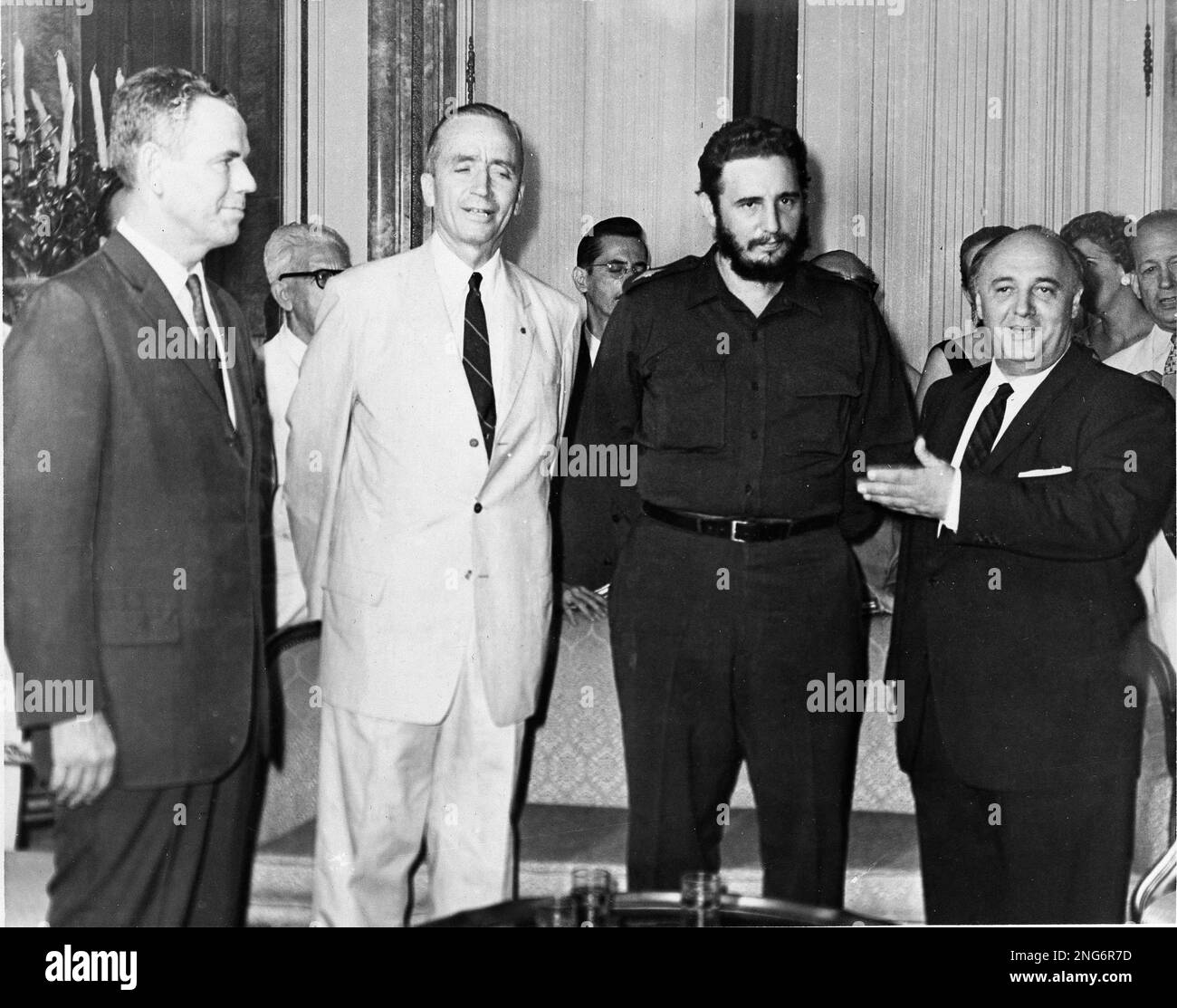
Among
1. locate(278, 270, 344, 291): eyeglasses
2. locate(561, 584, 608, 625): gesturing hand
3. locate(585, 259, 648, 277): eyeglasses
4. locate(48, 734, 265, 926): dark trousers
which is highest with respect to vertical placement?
locate(585, 259, 648, 277): eyeglasses

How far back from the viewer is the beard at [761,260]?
3.41m

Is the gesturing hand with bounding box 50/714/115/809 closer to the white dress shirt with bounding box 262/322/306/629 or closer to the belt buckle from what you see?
the white dress shirt with bounding box 262/322/306/629

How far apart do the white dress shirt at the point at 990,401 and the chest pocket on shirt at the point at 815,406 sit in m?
0.27

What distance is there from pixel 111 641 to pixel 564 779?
3.79 feet

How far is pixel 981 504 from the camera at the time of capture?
3.36 metres

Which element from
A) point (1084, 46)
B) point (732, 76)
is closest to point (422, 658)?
point (732, 76)

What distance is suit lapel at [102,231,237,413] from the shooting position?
10.6 feet

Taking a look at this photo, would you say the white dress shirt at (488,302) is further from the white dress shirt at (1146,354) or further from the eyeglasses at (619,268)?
the white dress shirt at (1146,354)

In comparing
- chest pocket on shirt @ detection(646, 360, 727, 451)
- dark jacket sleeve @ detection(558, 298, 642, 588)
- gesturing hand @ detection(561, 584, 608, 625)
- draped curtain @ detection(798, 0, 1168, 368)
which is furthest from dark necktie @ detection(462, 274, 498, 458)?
draped curtain @ detection(798, 0, 1168, 368)

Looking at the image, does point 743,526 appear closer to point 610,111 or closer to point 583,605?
point 583,605

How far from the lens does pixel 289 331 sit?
12.9 feet

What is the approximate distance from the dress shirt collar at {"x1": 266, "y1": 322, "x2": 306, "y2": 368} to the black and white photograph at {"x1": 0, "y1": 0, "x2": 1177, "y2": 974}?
11 cm

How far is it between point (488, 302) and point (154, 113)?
32.7 inches

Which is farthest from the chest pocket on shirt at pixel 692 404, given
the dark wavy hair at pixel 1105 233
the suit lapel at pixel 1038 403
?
the dark wavy hair at pixel 1105 233
